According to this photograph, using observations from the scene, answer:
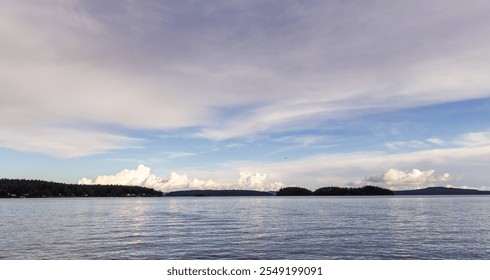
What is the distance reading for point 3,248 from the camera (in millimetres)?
46188

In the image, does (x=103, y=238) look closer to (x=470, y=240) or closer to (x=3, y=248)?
(x=3, y=248)

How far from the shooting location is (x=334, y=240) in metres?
50.9

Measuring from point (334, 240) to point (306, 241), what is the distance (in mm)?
3899

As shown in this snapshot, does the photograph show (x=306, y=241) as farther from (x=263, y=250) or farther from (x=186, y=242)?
(x=186, y=242)
